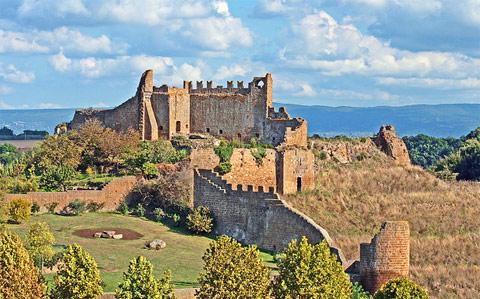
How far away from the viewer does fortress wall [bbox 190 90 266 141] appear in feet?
175

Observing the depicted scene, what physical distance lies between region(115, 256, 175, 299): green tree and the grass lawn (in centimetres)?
331

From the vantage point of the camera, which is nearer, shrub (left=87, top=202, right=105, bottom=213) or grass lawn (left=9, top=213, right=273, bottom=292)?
grass lawn (left=9, top=213, right=273, bottom=292)

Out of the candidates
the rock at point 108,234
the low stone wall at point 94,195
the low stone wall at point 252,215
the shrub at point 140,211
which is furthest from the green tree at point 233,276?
the low stone wall at point 94,195

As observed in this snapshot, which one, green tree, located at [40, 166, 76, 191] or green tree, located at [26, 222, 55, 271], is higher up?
green tree, located at [40, 166, 76, 191]

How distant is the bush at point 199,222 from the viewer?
41938 millimetres

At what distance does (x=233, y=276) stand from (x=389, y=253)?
7.16 m

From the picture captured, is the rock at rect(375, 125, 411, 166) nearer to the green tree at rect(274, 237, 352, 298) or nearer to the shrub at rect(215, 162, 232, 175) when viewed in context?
the shrub at rect(215, 162, 232, 175)

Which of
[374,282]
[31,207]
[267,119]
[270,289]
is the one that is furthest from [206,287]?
[267,119]

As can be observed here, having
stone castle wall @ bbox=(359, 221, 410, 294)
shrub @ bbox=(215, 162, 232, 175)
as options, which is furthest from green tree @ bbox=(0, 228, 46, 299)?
shrub @ bbox=(215, 162, 232, 175)

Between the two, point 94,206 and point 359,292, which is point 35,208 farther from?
point 359,292

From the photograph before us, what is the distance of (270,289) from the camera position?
30.0 m

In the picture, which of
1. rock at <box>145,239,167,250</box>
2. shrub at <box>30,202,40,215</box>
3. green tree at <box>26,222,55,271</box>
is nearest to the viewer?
green tree at <box>26,222,55,271</box>

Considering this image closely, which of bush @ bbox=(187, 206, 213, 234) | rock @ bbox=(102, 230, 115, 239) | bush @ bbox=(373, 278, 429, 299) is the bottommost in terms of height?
bush @ bbox=(373, 278, 429, 299)

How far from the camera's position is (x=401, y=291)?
30.3 m
